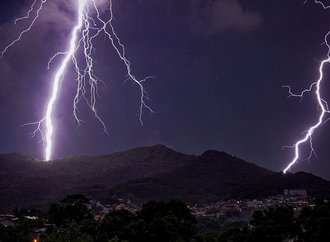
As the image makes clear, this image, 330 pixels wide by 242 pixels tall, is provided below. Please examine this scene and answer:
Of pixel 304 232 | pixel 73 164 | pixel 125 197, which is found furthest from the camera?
pixel 73 164

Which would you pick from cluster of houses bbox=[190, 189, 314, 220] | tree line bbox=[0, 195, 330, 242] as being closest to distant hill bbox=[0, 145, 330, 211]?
cluster of houses bbox=[190, 189, 314, 220]

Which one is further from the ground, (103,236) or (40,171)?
(40,171)

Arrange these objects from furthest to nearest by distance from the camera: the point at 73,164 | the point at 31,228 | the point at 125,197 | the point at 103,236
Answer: the point at 73,164, the point at 125,197, the point at 31,228, the point at 103,236

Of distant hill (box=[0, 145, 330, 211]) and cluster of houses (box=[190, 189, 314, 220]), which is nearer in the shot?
cluster of houses (box=[190, 189, 314, 220])

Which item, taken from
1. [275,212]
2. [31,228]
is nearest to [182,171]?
[31,228]

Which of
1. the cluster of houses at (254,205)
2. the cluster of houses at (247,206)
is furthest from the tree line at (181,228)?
the cluster of houses at (254,205)

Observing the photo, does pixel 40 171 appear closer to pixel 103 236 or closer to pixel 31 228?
pixel 31 228

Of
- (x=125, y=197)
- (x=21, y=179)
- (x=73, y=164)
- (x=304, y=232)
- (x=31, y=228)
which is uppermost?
(x=73, y=164)

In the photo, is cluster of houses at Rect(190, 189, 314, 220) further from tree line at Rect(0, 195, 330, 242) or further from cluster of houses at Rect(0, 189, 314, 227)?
tree line at Rect(0, 195, 330, 242)

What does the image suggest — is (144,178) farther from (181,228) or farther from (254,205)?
(181,228)
